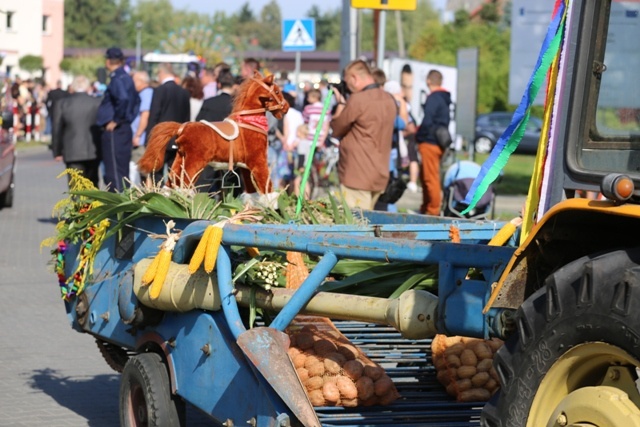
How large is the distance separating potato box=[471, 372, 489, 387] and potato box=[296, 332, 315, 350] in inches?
26.6

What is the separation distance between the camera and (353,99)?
39.4ft

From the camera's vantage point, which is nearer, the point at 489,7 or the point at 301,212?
the point at 301,212

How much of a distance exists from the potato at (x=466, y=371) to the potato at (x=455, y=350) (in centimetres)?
9

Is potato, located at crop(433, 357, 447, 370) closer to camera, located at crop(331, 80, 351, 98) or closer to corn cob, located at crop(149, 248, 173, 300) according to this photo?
corn cob, located at crop(149, 248, 173, 300)

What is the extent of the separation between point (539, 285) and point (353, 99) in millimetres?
8213

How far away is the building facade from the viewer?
85.0 m

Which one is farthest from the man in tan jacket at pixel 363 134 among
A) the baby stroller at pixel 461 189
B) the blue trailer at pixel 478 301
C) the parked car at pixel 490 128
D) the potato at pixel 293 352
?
the parked car at pixel 490 128

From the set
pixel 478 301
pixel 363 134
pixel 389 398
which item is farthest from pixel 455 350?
pixel 363 134

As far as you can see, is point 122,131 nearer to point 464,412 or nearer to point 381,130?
point 381,130

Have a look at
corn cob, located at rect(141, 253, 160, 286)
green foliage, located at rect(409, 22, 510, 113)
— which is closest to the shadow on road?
corn cob, located at rect(141, 253, 160, 286)

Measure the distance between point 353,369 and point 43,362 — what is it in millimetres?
3937

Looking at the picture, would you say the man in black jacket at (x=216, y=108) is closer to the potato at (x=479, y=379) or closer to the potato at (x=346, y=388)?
the potato at (x=479, y=379)

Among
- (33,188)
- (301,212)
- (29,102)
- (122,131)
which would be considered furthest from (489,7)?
(301,212)

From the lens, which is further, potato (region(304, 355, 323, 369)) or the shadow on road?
the shadow on road
